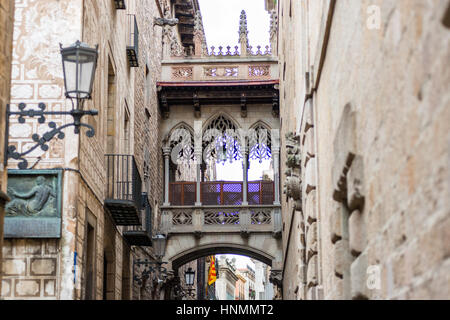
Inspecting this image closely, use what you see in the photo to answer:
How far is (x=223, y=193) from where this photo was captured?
24.9 metres

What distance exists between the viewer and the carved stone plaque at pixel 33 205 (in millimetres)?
10195

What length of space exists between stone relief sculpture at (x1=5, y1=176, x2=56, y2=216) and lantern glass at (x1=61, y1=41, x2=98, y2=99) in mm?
2711

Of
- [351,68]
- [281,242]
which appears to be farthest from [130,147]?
[351,68]

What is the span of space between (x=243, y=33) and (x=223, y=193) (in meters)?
5.42

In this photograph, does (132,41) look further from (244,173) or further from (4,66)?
(4,66)

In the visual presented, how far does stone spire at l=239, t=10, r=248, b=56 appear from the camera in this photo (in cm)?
2609

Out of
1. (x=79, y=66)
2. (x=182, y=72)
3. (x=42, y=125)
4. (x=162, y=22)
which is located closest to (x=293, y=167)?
(x=42, y=125)

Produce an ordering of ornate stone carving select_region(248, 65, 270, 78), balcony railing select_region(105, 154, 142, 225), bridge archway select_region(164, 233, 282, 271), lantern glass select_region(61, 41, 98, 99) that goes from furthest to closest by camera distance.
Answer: ornate stone carving select_region(248, 65, 270, 78)
bridge archway select_region(164, 233, 282, 271)
balcony railing select_region(105, 154, 142, 225)
lantern glass select_region(61, 41, 98, 99)

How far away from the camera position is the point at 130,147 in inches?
703

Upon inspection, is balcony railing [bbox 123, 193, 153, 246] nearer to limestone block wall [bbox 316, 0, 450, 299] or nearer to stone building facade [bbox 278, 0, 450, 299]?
stone building facade [bbox 278, 0, 450, 299]

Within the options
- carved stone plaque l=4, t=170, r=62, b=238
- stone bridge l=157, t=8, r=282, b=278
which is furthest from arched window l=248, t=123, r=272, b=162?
carved stone plaque l=4, t=170, r=62, b=238

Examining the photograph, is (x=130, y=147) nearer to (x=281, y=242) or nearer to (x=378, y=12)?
(x=281, y=242)

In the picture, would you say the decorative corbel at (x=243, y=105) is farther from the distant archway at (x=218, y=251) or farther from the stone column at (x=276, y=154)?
the distant archway at (x=218, y=251)

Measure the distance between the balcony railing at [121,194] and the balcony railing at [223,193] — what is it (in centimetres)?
934
